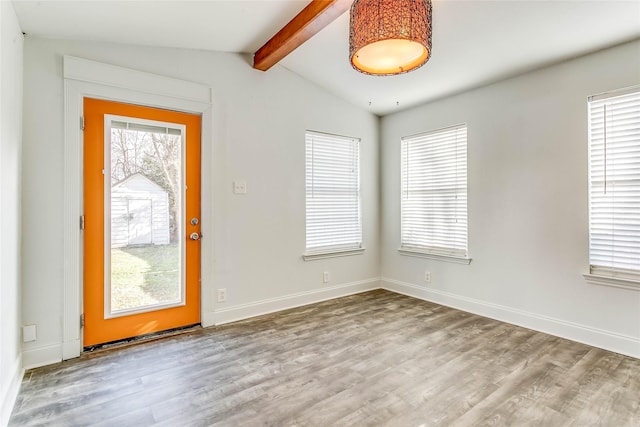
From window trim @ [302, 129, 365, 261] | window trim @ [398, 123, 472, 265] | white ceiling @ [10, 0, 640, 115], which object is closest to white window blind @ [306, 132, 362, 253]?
window trim @ [302, 129, 365, 261]

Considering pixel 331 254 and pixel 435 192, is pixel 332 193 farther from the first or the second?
pixel 435 192

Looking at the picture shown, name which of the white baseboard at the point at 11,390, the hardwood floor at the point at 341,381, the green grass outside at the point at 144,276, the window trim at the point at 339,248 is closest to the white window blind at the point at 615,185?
the hardwood floor at the point at 341,381

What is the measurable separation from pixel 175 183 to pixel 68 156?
80 cm

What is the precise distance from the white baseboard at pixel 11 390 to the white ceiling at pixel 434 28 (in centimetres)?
232

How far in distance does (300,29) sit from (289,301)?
9.05 ft

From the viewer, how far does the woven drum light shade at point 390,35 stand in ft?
5.75

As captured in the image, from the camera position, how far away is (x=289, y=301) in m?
3.71

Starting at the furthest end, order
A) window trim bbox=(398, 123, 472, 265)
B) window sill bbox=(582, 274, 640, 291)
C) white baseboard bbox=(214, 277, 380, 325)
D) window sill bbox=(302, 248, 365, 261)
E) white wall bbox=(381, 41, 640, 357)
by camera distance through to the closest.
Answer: window sill bbox=(302, 248, 365, 261) → window trim bbox=(398, 123, 472, 265) → white baseboard bbox=(214, 277, 380, 325) → white wall bbox=(381, 41, 640, 357) → window sill bbox=(582, 274, 640, 291)

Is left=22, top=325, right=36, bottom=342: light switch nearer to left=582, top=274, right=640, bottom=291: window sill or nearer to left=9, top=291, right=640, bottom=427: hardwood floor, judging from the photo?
left=9, top=291, right=640, bottom=427: hardwood floor

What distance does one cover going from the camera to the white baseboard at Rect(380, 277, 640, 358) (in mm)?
2584

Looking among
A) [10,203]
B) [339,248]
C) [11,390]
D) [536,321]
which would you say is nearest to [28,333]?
[11,390]

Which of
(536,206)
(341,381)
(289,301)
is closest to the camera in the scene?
(341,381)

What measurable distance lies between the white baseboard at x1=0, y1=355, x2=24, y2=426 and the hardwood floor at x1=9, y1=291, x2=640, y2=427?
4 centimetres

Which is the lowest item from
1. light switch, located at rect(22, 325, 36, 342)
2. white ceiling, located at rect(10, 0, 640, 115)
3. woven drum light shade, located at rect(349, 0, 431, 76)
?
light switch, located at rect(22, 325, 36, 342)
